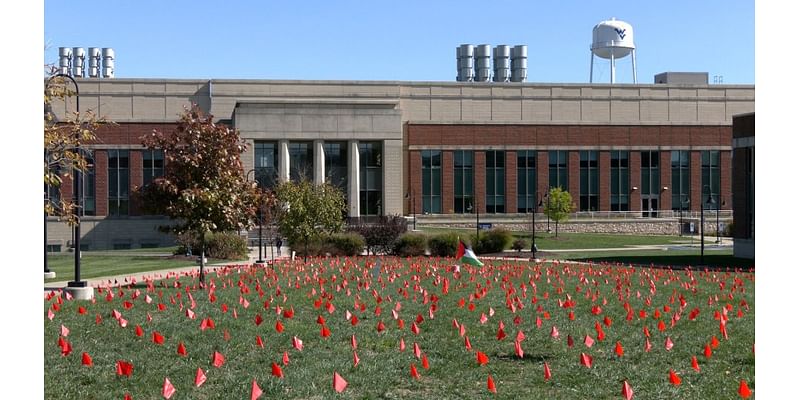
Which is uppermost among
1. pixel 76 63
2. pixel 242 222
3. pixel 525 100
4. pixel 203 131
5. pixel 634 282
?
pixel 76 63

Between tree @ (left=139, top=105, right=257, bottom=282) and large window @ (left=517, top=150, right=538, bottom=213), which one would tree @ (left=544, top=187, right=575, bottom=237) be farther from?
tree @ (left=139, top=105, right=257, bottom=282)

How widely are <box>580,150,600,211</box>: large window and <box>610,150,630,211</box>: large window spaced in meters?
1.54

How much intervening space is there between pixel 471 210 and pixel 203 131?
57.4m

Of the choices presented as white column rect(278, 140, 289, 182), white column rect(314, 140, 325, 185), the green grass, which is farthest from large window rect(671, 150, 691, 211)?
white column rect(278, 140, 289, 182)

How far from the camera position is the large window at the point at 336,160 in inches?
2950

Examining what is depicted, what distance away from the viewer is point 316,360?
9797 millimetres

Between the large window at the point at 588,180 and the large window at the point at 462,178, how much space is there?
979 cm

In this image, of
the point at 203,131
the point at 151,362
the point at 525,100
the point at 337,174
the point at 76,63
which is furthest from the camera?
the point at 76,63

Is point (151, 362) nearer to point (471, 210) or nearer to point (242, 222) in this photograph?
point (242, 222)

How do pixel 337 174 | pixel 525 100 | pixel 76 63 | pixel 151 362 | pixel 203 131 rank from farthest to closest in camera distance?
pixel 76 63
pixel 525 100
pixel 337 174
pixel 203 131
pixel 151 362

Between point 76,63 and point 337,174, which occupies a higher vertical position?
point 76,63

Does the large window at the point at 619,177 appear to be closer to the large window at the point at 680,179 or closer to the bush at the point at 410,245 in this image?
the large window at the point at 680,179

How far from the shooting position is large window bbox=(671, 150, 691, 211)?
80.2m

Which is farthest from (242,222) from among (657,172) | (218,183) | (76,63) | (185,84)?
(76,63)
